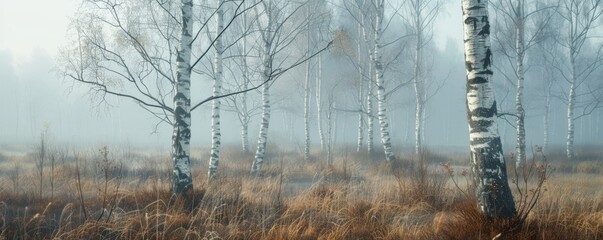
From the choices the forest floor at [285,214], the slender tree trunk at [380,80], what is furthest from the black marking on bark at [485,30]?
the slender tree trunk at [380,80]

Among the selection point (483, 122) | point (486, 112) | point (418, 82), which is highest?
point (418, 82)

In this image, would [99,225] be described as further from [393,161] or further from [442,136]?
[442,136]

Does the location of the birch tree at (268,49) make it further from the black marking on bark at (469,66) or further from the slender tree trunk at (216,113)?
the black marking on bark at (469,66)

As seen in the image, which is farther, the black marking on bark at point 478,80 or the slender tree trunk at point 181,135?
the slender tree trunk at point 181,135

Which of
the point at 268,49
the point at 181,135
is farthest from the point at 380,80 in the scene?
the point at 181,135

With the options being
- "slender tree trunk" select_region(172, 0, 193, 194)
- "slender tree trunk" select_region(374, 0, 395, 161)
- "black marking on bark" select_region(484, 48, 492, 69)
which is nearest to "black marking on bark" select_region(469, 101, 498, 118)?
"black marking on bark" select_region(484, 48, 492, 69)

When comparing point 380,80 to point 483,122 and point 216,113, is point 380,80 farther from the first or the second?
point 483,122

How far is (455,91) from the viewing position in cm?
5669

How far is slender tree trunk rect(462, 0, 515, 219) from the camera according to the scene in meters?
3.80

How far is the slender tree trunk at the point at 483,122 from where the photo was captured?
12.5ft

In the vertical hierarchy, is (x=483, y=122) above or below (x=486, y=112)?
below

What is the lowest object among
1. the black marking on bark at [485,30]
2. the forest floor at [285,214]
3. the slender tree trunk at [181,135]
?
the forest floor at [285,214]

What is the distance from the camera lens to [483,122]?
3945mm

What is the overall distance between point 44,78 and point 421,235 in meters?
64.8
